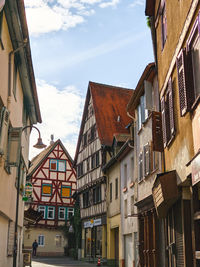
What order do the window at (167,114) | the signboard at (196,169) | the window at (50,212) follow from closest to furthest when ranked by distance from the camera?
the signboard at (196,169), the window at (167,114), the window at (50,212)

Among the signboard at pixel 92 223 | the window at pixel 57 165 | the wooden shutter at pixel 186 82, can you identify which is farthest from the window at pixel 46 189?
the wooden shutter at pixel 186 82

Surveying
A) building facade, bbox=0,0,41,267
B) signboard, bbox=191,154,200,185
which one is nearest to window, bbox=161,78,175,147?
signboard, bbox=191,154,200,185

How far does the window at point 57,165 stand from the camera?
48688mm

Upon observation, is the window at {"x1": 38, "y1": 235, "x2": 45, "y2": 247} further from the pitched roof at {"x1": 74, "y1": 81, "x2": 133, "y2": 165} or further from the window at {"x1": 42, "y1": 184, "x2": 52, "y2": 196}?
the pitched roof at {"x1": 74, "y1": 81, "x2": 133, "y2": 165}

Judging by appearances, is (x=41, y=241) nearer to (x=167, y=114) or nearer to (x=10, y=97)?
(x=10, y=97)

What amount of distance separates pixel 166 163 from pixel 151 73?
4.36m

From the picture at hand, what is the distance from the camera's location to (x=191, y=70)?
28.8 feet

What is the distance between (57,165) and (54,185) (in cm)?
244

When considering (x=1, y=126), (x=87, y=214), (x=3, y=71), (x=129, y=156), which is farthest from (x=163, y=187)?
(x=87, y=214)

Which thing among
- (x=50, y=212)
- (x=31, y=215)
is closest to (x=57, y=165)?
(x=50, y=212)

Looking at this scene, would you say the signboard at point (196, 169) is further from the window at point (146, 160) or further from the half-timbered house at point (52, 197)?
the half-timbered house at point (52, 197)

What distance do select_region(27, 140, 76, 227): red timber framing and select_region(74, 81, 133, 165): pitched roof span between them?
1067 centimetres

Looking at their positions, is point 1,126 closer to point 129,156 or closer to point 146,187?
point 146,187

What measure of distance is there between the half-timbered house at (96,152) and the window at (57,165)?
1052 cm
